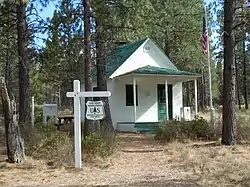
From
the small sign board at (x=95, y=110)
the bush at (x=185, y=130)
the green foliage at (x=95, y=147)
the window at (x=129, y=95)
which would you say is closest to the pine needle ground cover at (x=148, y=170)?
the green foliage at (x=95, y=147)

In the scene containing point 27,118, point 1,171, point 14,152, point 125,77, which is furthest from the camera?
point 125,77

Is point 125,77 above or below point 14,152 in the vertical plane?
above

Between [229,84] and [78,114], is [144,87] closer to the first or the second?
[229,84]

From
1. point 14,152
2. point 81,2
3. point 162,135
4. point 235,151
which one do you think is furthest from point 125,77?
point 14,152

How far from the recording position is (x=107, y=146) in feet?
35.5

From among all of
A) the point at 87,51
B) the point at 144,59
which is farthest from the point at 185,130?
the point at 144,59

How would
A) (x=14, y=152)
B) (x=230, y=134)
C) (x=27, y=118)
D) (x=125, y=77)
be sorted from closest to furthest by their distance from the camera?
(x=14, y=152) → (x=230, y=134) → (x=27, y=118) → (x=125, y=77)

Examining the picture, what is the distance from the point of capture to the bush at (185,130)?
14766 mm

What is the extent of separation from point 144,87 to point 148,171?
582 inches

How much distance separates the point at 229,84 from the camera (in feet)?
43.0

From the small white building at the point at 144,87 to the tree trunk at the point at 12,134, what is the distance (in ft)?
38.3

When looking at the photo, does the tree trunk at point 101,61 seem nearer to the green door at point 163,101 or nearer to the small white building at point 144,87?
the small white building at point 144,87

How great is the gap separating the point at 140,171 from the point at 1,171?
3.29 metres

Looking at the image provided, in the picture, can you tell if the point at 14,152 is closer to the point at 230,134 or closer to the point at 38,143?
the point at 38,143
